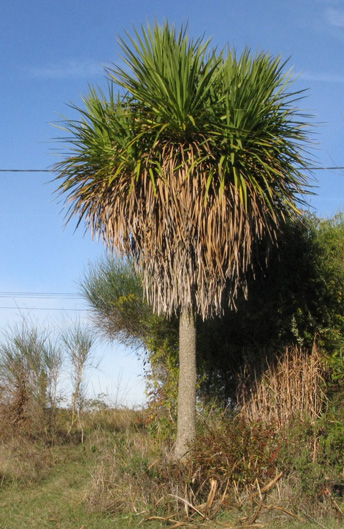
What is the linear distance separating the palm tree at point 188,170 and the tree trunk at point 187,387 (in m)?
0.01

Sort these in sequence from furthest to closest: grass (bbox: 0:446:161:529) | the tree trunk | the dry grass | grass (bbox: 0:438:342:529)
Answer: the dry grass, the tree trunk, grass (bbox: 0:446:161:529), grass (bbox: 0:438:342:529)

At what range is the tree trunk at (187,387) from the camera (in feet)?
27.2

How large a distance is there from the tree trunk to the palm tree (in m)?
0.01

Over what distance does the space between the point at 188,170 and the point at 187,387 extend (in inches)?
124

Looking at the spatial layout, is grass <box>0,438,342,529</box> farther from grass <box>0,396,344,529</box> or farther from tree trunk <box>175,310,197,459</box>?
tree trunk <box>175,310,197,459</box>

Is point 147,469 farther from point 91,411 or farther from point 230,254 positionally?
point 91,411

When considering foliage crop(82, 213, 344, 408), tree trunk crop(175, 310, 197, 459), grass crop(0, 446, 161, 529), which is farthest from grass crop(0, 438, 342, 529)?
foliage crop(82, 213, 344, 408)

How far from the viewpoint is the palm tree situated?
7.87m

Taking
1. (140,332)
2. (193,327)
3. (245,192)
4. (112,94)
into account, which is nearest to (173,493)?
(193,327)

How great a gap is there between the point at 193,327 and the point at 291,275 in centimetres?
233

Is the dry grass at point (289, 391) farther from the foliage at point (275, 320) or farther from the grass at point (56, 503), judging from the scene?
the grass at point (56, 503)

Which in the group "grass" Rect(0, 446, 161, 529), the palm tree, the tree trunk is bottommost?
"grass" Rect(0, 446, 161, 529)

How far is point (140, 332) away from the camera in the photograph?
17.4m

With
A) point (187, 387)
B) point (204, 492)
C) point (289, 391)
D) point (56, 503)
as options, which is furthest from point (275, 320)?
point (56, 503)
